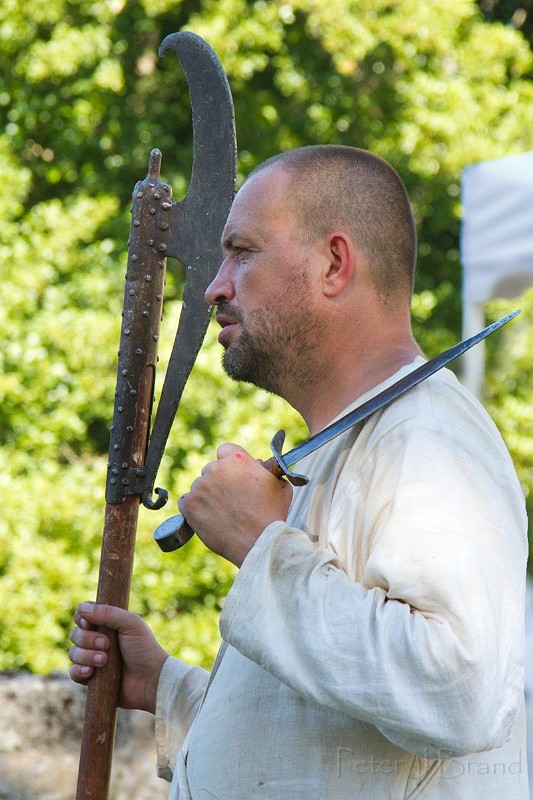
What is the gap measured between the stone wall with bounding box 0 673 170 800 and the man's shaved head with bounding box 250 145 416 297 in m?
2.04

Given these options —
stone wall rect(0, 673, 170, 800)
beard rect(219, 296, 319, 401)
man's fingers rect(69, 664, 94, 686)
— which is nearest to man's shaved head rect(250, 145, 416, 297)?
beard rect(219, 296, 319, 401)

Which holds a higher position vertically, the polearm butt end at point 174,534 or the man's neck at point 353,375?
the man's neck at point 353,375

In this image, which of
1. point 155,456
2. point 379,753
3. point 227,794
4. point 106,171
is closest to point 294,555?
point 379,753

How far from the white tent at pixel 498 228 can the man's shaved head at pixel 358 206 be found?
2716 mm

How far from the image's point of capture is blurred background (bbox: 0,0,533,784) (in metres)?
5.96

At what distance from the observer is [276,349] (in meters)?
1.66

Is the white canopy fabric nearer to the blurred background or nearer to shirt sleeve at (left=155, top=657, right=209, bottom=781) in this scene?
the blurred background

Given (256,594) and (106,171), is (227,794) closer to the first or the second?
(256,594)

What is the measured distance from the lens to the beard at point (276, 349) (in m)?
1.65

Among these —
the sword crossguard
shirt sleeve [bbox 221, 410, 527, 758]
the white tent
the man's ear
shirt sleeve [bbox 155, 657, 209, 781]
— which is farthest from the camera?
the white tent

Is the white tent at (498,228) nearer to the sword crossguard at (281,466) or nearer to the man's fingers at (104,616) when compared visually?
the man's fingers at (104,616)

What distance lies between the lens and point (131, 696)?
1.98 metres

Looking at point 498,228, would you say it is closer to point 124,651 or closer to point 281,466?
point 124,651

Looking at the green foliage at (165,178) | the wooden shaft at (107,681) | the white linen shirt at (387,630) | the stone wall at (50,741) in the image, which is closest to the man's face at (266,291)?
the white linen shirt at (387,630)
